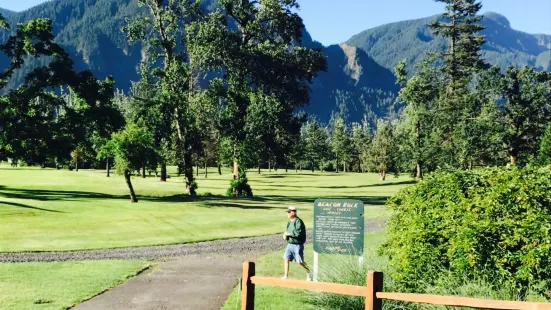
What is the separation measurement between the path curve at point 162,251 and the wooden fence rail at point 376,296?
10068 millimetres

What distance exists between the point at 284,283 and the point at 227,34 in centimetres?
4277

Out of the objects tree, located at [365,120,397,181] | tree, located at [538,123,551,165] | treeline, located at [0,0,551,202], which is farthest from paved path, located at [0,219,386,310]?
tree, located at [365,120,397,181]

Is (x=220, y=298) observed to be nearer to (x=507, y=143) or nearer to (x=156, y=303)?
(x=156, y=303)

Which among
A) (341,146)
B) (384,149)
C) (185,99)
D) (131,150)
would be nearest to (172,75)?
(185,99)

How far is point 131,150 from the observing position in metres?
36.8

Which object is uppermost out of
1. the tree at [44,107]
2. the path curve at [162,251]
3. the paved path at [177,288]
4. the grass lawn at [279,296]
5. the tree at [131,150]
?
the tree at [44,107]

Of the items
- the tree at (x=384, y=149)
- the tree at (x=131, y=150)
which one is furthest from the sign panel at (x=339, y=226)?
the tree at (x=384, y=149)

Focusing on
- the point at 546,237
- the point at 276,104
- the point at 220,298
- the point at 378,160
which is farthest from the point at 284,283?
the point at 378,160

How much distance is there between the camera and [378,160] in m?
103

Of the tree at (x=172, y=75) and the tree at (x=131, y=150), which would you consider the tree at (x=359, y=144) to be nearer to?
the tree at (x=172, y=75)

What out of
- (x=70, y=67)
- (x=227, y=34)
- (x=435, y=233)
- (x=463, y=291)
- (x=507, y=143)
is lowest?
(x=463, y=291)

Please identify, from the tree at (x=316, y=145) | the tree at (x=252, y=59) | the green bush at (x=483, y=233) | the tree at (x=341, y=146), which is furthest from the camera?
the tree at (x=341, y=146)

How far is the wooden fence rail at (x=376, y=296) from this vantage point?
6.04m

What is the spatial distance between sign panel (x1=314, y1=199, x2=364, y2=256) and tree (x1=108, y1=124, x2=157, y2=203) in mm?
25561
